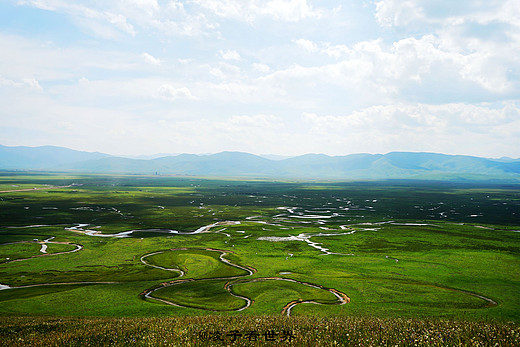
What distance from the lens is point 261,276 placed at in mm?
48781

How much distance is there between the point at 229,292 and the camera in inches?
1641

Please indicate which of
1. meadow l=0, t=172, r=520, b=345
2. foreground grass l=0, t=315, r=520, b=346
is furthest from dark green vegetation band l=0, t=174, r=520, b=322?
foreground grass l=0, t=315, r=520, b=346

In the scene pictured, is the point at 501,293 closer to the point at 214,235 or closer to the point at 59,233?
the point at 214,235

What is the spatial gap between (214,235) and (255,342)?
6994cm

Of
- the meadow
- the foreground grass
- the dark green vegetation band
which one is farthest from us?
the dark green vegetation band

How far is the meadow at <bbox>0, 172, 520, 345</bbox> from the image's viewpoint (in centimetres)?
2097

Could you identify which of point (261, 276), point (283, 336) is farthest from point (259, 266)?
point (283, 336)

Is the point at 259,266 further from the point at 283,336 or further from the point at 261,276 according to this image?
the point at 283,336

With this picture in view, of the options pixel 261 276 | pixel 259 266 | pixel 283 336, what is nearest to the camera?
pixel 283 336

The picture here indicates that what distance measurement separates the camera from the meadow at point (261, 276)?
68.8ft

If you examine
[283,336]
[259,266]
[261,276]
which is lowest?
[259,266]

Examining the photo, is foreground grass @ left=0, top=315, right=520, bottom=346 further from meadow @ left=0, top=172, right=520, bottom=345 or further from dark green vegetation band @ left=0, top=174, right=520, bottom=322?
dark green vegetation band @ left=0, top=174, right=520, bottom=322

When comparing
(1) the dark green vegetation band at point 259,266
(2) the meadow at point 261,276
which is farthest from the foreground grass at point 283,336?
(1) the dark green vegetation band at point 259,266

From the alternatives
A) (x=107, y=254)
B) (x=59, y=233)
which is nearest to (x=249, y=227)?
(x=107, y=254)
